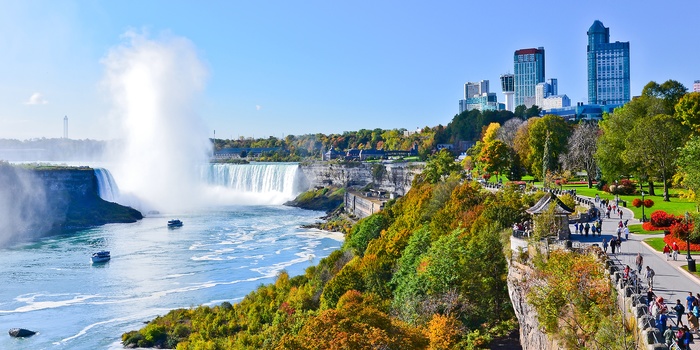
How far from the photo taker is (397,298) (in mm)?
21109

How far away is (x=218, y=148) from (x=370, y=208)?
102 metres

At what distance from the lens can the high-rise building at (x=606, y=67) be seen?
586ft

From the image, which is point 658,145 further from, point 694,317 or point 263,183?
point 263,183

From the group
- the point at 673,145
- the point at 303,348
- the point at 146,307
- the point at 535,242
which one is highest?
the point at 673,145

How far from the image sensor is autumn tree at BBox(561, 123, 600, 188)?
43781 millimetres

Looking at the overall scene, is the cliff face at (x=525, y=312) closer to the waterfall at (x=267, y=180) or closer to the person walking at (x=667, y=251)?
the person walking at (x=667, y=251)

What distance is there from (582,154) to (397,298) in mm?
27265

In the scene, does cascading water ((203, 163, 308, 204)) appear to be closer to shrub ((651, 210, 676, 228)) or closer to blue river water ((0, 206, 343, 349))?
blue river water ((0, 206, 343, 349))

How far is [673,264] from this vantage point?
706 inches

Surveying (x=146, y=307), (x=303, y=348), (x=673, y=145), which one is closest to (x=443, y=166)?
(x=673, y=145)

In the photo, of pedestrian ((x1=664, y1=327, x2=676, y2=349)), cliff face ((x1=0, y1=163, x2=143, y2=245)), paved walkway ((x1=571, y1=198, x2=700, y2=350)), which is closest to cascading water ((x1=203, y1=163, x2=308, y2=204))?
cliff face ((x1=0, y1=163, x2=143, y2=245))

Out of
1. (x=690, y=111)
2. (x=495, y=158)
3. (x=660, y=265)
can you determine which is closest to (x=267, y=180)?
(x=495, y=158)

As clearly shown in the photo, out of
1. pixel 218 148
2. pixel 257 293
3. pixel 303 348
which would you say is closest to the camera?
pixel 303 348

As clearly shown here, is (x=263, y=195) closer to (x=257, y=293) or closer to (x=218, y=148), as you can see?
(x=257, y=293)
